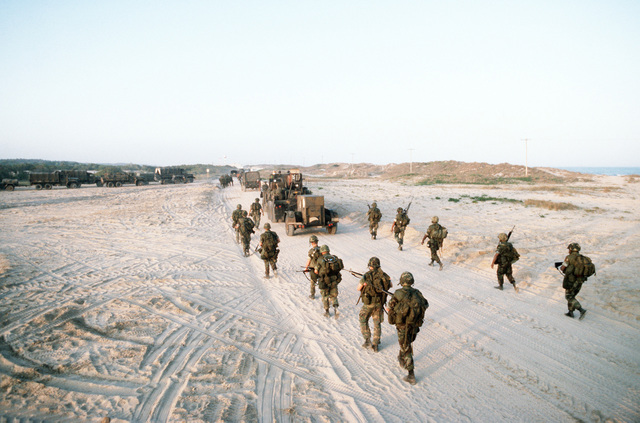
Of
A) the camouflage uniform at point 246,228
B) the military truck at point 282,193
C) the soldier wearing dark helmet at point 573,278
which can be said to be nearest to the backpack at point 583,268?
the soldier wearing dark helmet at point 573,278

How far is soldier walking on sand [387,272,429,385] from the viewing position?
5125 millimetres

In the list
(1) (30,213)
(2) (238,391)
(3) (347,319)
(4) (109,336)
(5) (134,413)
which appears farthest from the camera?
(1) (30,213)

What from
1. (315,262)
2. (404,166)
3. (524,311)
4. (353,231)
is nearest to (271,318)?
(315,262)

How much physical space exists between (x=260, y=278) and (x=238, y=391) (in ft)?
18.3

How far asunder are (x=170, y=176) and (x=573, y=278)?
191 ft

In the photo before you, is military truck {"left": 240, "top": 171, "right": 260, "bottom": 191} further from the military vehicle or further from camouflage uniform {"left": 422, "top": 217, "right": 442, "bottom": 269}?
camouflage uniform {"left": 422, "top": 217, "right": 442, "bottom": 269}

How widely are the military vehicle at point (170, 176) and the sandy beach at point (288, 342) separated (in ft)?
147

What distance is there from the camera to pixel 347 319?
24.8ft

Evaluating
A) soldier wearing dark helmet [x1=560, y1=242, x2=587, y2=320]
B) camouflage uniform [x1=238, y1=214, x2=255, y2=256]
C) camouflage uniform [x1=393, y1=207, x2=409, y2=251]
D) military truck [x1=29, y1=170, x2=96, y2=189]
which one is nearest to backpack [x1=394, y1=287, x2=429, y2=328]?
soldier wearing dark helmet [x1=560, y1=242, x2=587, y2=320]

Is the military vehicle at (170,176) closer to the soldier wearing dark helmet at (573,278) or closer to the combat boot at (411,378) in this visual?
the combat boot at (411,378)

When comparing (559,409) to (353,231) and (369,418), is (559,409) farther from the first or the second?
(353,231)

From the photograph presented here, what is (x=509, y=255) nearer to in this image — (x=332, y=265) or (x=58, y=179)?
(x=332, y=265)

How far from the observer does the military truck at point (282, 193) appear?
18.3 meters

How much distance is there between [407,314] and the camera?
515 centimetres
